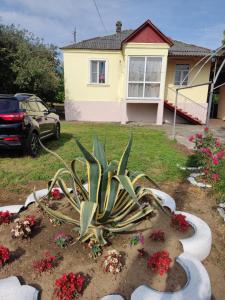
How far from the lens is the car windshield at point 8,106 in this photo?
5.77 m

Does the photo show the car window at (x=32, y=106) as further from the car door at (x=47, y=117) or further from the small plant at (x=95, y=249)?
the small plant at (x=95, y=249)

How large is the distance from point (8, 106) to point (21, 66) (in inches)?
413

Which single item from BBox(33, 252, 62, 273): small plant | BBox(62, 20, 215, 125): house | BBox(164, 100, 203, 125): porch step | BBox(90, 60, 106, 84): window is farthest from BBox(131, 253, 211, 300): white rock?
BBox(90, 60, 106, 84): window

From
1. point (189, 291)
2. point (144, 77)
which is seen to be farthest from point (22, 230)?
point (144, 77)

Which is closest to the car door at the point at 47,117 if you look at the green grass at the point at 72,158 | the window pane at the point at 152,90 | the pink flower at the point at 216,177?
the green grass at the point at 72,158

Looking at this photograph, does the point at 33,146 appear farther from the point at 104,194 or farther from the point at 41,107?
the point at 104,194

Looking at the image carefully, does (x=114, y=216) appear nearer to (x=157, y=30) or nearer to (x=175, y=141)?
(x=175, y=141)

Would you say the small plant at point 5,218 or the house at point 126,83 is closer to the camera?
the small plant at point 5,218

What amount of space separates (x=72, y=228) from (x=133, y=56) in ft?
41.9

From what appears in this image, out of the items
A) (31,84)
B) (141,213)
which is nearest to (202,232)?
(141,213)

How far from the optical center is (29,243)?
8.37ft

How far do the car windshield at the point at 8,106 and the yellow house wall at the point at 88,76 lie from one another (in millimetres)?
9952

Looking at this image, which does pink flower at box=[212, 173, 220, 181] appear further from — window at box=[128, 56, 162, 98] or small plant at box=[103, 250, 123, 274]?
window at box=[128, 56, 162, 98]

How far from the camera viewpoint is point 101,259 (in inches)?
91.9
